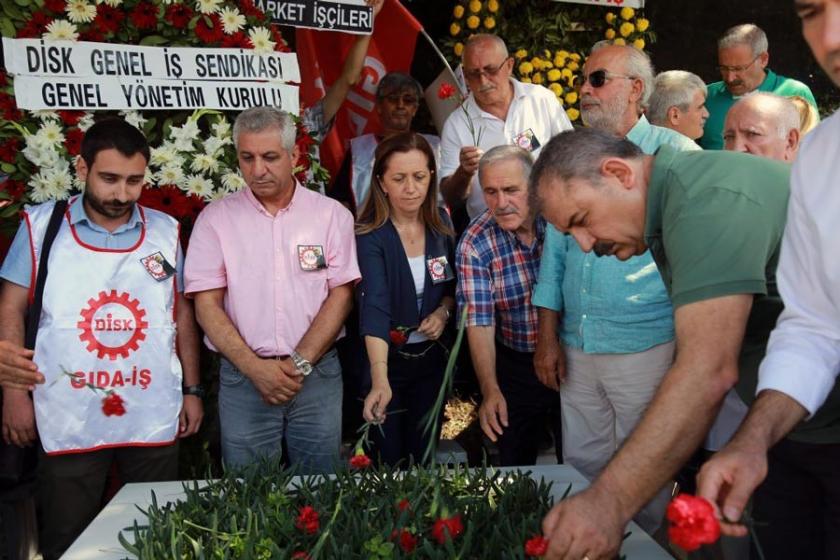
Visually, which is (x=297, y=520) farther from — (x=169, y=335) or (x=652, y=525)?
Answer: (x=652, y=525)

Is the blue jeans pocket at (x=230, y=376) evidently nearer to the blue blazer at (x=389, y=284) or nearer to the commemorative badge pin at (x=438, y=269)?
the blue blazer at (x=389, y=284)

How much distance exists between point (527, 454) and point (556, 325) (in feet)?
2.13

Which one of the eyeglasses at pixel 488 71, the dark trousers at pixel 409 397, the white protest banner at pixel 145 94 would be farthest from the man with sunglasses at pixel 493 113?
the dark trousers at pixel 409 397

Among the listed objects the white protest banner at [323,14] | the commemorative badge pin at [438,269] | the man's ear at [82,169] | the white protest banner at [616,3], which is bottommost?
the commemorative badge pin at [438,269]

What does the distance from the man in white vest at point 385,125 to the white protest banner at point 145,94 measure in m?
0.67

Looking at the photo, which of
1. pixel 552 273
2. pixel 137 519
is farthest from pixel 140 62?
pixel 137 519

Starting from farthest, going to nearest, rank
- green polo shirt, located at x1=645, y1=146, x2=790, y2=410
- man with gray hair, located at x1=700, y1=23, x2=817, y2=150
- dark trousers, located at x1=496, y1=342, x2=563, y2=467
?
man with gray hair, located at x1=700, y1=23, x2=817, y2=150 → dark trousers, located at x1=496, y1=342, x2=563, y2=467 → green polo shirt, located at x1=645, y1=146, x2=790, y2=410

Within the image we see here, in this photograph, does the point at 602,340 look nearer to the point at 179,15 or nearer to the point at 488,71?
the point at 488,71

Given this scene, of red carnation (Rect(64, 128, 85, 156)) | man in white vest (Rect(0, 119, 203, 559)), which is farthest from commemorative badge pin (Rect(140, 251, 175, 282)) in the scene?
red carnation (Rect(64, 128, 85, 156))

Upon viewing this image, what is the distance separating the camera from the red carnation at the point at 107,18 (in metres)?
3.60

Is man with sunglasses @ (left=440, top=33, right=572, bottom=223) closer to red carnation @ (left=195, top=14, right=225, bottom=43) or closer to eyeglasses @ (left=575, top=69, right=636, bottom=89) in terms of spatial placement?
eyeglasses @ (left=575, top=69, right=636, bottom=89)

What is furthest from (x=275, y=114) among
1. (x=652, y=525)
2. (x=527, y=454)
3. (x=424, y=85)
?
(x=424, y=85)

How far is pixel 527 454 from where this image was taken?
12.1 ft

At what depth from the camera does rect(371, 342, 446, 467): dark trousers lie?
350 cm
